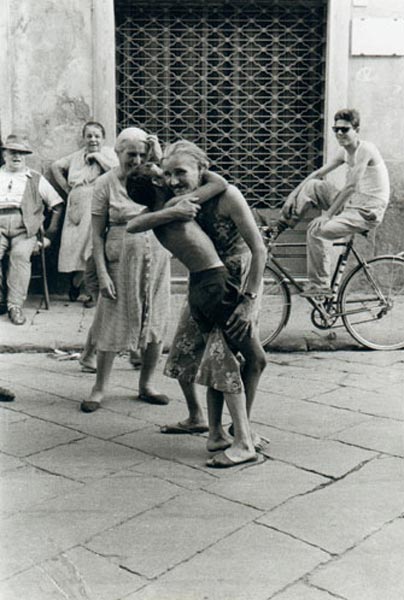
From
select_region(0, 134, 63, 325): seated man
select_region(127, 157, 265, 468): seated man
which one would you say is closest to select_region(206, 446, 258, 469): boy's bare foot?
select_region(127, 157, 265, 468): seated man

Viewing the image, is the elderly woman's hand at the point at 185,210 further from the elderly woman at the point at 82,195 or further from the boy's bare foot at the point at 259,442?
the elderly woman at the point at 82,195

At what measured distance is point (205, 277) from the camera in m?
4.49

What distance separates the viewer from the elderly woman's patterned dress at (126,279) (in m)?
5.52

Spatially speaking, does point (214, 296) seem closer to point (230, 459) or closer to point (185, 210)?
point (185, 210)

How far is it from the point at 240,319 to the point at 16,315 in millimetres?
4080

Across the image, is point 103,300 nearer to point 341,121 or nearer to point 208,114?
point 341,121

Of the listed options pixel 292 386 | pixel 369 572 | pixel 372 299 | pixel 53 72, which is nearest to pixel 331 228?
pixel 372 299

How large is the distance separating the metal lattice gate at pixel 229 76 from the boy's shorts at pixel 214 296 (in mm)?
5132

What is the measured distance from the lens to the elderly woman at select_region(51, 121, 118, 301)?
8906mm

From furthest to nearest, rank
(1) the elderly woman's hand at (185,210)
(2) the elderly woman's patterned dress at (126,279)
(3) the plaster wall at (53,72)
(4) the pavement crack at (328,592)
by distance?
(3) the plaster wall at (53,72), (2) the elderly woman's patterned dress at (126,279), (1) the elderly woman's hand at (185,210), (4) the pavement crack at (328,592)

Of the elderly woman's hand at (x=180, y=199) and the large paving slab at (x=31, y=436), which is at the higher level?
the elderly woman's hand at (x=180, y=199)

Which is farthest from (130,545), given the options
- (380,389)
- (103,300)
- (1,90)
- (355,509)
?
(1,90)

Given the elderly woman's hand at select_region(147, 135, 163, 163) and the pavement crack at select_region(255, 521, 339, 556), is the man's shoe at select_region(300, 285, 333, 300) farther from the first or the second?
the pavement crack at select_region(255, 521, 339, 556)

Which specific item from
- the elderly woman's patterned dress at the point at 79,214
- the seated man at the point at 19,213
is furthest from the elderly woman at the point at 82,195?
the seated man at the point at 19,213
